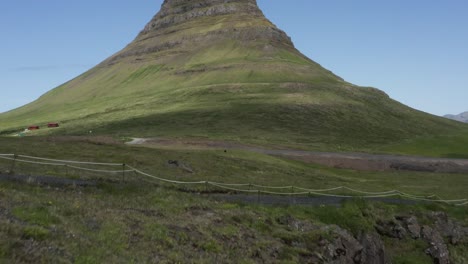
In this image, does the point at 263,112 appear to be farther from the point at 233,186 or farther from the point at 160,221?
the point at 160,221

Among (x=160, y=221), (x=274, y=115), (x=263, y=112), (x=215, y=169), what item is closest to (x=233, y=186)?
(x=215, y=169)

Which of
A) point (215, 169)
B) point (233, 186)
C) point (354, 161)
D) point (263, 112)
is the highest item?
point (263, 112)

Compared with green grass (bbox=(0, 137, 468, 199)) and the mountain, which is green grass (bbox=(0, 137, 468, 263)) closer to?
green grass (bbox=(0, 137, 468, 199))

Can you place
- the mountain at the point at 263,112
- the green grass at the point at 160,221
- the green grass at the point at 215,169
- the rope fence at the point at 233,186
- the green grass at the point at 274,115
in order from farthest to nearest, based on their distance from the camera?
the mountain at the point at 263,112, the green grass at the point at 274,115, the green grass at the point at 215,169, the rope fence at the point at 233,186, the green grass at the point at 160,221

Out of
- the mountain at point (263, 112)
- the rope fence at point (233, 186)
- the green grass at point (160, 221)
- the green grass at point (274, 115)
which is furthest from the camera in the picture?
the mountain at point (263, 112)

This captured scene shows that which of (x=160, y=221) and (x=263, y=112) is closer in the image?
(x=160, y=221)

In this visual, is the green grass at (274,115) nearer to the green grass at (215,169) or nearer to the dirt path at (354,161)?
the dirt path at (354,161)

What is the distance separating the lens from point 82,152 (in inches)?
1740

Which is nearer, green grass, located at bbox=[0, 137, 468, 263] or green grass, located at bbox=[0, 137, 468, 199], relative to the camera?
green grass, located at bbox=[0, 137, 468, 263]

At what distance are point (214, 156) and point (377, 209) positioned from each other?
22495mm

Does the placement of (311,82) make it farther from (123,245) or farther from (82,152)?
(123,245)

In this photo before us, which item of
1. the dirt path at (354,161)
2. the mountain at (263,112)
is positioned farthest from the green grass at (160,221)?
the mountain at (263,112)

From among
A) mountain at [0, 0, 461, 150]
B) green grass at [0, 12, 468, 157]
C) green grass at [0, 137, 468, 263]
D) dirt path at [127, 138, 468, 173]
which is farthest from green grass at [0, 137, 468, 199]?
mountain at [0, 0, 461, 150]

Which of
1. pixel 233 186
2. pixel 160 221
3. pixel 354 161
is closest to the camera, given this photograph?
pixel 160 221
